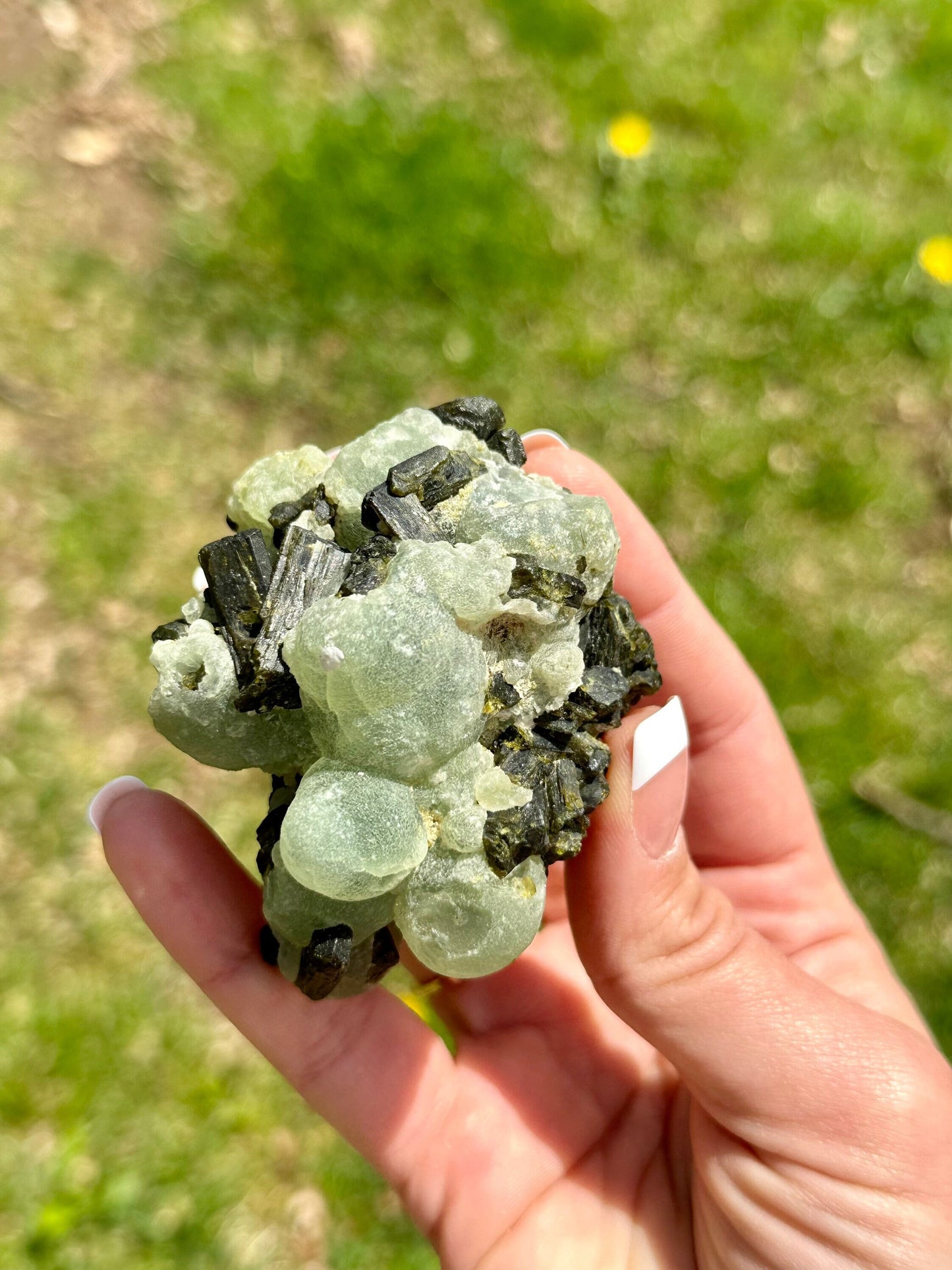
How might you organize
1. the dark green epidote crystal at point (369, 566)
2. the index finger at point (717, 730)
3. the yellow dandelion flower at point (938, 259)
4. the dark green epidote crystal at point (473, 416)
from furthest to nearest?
the yellow dandelion flower at point (938, 259), the index finger at point (717, 730), the dark green epidote crystal at point (473, 416), the dark green epidote crystal at point (369, 566)

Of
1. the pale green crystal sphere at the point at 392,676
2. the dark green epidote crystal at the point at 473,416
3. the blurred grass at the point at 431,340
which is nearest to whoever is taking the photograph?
the pale green crystal sphere at the point at 392,676

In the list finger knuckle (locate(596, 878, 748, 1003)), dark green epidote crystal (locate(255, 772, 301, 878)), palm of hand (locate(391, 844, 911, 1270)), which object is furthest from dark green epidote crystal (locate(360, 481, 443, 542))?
palm of hand (locate(391, 844, 911, 1270))

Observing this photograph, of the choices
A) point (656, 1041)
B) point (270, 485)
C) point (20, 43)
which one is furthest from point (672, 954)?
point (20, 43)

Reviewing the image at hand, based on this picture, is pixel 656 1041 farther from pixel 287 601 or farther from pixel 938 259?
pixel 938 259

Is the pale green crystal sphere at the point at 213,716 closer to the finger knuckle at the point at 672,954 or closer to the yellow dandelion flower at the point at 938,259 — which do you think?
the finger knuckle at the point at 672,954

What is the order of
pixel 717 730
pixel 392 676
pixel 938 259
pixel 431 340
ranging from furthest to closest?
pixel 938 259
pixel 431 340
pixel 717 730
pixel 392 676

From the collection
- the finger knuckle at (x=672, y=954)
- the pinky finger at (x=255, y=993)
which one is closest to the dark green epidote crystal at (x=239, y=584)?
the pinky finger at (x=255, y=993)

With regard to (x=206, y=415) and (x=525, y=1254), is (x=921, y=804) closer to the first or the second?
(x=525, y=1254)
